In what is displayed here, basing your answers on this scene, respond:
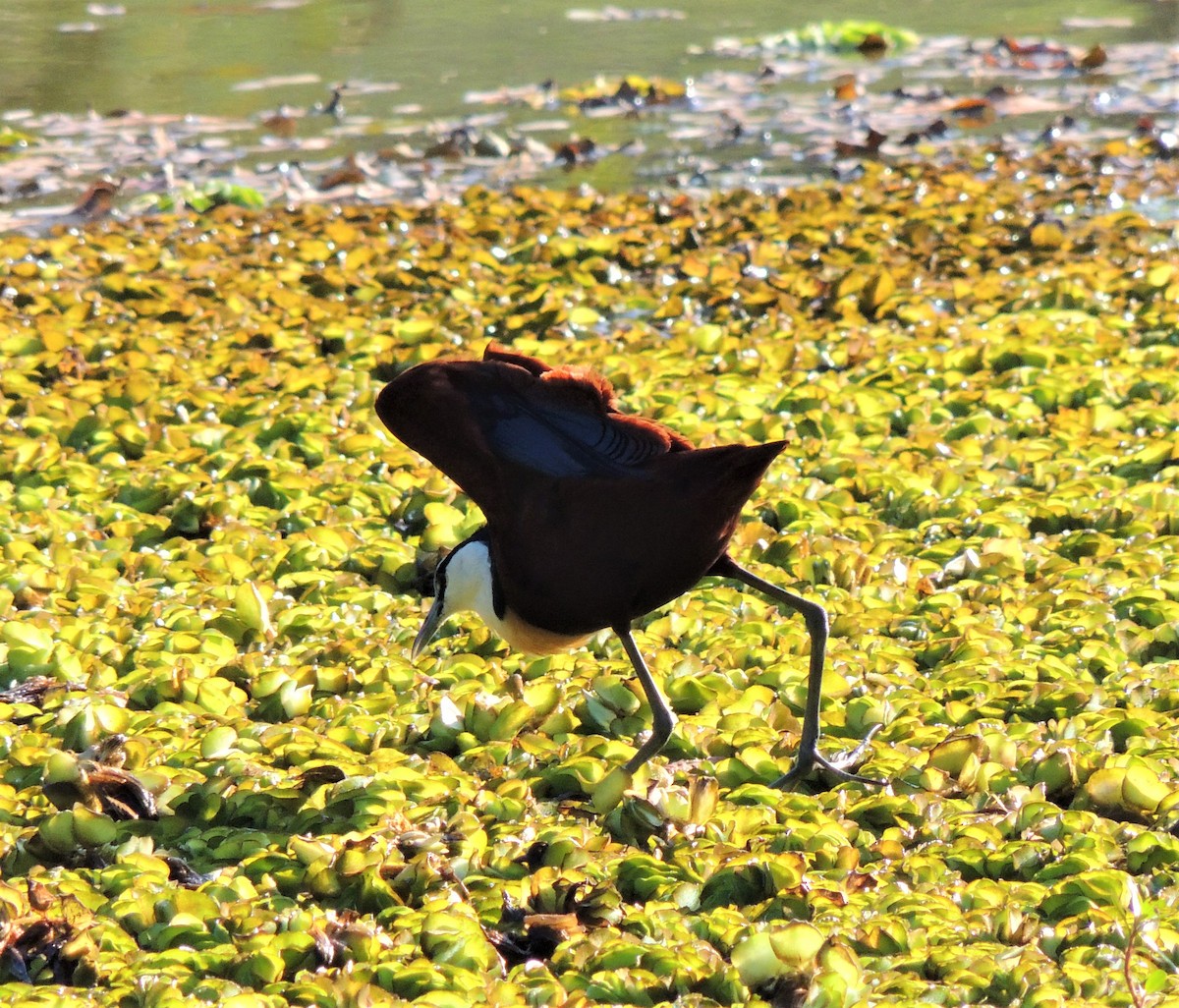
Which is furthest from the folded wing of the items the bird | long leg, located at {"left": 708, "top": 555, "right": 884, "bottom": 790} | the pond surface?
the pond surface

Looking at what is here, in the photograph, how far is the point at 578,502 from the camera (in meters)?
3.36

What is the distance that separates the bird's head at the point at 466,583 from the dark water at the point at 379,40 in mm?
7674

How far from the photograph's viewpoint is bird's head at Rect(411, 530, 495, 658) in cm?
370

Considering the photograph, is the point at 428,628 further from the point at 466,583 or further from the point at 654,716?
the point at 654,716

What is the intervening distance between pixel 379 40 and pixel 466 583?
1079cm

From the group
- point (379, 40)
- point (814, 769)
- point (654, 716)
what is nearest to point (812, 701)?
point (814, 769)

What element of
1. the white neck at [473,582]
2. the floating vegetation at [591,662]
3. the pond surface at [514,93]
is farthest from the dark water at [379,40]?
the white neck at [473,582]

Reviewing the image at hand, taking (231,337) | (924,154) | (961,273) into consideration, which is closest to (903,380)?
(961,273)

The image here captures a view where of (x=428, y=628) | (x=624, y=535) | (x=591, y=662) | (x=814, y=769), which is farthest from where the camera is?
(x=591, y=662)

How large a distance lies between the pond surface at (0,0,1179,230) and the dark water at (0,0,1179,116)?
0.04 metres

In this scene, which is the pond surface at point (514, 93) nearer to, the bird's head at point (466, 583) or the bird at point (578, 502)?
the bird's head at point (466, 583)

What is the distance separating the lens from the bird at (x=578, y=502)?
3283mm

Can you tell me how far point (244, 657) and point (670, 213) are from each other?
4.80m

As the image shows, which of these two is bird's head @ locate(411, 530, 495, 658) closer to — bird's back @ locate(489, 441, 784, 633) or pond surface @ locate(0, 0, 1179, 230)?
bird's back @ locate(489, 441, 784, 633)
